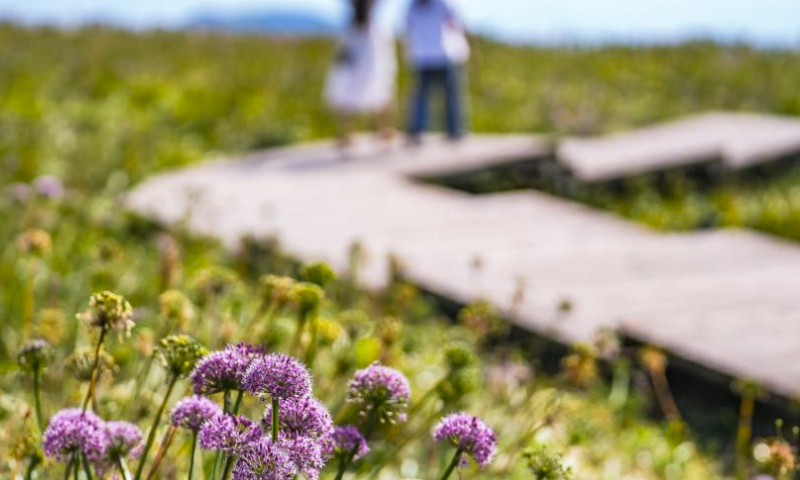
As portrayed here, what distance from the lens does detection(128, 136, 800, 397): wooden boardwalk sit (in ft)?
14.2

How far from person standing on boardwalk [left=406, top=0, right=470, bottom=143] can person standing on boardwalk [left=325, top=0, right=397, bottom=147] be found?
0.28 metres

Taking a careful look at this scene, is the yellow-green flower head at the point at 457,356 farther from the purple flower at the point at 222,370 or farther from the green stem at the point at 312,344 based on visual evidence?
the purple flower at the point at 222,370

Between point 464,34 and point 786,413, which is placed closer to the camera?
point 786,413

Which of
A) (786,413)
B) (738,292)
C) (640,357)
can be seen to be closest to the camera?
(786,413)

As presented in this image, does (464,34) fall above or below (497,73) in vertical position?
above

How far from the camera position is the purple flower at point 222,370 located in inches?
45.5

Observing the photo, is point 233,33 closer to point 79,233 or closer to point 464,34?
point 464,34

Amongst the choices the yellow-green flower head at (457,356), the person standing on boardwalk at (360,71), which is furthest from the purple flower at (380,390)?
the person standing on boardwalk at (360,71)

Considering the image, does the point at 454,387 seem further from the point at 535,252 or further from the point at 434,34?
the point at 434,34

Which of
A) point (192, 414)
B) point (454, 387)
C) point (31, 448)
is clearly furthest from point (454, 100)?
point (192, 414)

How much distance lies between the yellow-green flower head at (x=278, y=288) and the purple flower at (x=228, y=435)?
3.02ft

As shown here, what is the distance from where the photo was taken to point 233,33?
63.1ft

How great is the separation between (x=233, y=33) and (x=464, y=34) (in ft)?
33.3

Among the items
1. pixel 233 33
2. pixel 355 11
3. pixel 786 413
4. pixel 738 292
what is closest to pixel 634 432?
pixel 786 413
